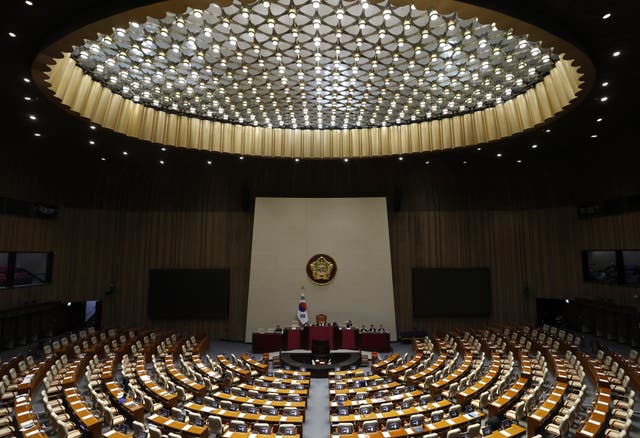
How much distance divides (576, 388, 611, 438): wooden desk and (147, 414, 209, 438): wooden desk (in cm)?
853

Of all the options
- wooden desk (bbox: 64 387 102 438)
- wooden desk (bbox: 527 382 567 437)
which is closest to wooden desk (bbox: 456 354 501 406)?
wooden desk (bbox: 527 382 567 437)

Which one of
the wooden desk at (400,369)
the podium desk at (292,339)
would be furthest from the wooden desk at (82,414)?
the podium desk at (292,339)

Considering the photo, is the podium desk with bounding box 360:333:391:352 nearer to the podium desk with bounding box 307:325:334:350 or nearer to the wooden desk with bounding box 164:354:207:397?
the podium desk with bounding box 307:325:334:350

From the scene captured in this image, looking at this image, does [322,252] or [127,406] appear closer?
[127,406]

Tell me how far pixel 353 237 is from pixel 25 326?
17.5 meters

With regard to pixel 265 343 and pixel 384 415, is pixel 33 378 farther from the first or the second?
pixel 384 415

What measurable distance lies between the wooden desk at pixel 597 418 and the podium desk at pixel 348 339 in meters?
11.1

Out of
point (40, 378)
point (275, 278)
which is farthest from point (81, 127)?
point (275, 278)

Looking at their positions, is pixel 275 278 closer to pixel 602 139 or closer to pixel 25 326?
pixel 25 326

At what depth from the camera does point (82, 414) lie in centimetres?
977

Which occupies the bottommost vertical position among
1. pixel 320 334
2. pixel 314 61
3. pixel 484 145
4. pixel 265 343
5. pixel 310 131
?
pixel 265 343

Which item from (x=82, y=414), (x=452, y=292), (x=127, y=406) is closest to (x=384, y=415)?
(x=127, y=406)

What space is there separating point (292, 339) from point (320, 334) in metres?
1.48

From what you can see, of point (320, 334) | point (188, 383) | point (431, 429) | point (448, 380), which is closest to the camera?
point (431, 429)
